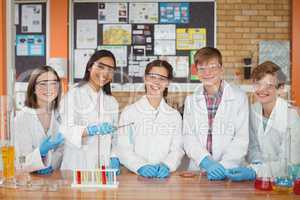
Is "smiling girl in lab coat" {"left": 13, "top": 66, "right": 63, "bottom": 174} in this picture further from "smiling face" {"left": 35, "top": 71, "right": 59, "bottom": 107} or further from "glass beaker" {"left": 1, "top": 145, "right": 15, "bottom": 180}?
"glass beaker" {"left": 1, "top": 145, "right": 15, "bottom": 180}

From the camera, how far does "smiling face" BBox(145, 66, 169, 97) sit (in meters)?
2.53

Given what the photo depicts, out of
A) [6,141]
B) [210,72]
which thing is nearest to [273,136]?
[210,72]

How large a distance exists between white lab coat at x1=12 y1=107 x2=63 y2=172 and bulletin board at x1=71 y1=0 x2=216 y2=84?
1926 millimetres

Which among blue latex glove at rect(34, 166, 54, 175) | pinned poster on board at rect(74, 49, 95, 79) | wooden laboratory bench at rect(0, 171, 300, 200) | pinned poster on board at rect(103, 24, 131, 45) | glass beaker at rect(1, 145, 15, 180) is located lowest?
wooden laboratory bench at rect(0, 171, 300, 200)

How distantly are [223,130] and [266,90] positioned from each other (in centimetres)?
34

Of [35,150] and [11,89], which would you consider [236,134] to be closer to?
[35,150]

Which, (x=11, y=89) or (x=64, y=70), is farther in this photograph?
(x=64, y=70)

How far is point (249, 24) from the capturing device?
4.43 meters

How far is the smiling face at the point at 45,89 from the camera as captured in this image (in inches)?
101

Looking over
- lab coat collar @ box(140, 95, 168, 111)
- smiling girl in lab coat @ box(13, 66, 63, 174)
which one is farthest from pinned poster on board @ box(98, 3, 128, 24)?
lab coat collar @ box(140, 95, 168, 111)

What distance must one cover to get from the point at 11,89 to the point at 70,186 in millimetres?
1044

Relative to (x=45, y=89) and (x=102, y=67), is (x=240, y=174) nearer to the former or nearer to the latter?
(x=102, y=67)

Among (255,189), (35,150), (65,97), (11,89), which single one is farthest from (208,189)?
(11,89)

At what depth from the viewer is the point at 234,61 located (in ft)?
14.5
